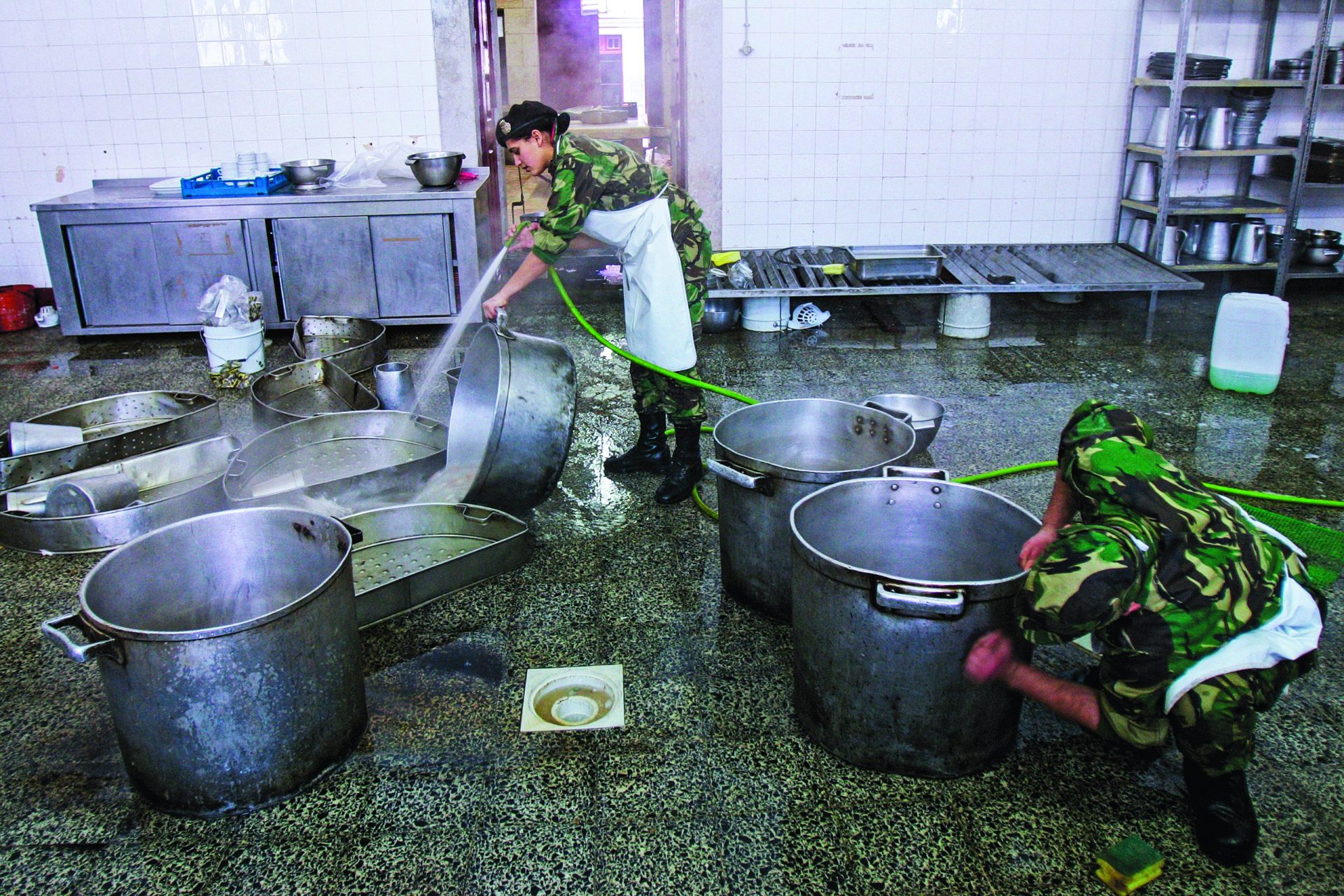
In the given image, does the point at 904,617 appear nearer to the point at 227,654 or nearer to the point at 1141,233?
the point at 227,654

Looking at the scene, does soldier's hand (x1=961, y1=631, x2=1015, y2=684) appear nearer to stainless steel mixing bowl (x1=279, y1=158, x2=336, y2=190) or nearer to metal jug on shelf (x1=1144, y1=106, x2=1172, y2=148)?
stainless steel mixing bowl (x1=279, y1=158, x2=336, y2=190)

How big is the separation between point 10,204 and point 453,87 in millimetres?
3294

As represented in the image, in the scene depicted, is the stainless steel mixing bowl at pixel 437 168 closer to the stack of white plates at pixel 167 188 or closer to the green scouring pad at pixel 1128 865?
the stack of white plates at pixel 167 188

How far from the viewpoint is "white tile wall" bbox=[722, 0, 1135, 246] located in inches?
268

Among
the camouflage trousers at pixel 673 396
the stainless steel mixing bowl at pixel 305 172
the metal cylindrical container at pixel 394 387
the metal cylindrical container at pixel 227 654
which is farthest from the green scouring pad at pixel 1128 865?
the stainless steel mixing bowl at pixel 305 172

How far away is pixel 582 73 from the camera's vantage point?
13797 millimetres

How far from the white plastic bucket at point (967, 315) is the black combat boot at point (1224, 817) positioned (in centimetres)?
445

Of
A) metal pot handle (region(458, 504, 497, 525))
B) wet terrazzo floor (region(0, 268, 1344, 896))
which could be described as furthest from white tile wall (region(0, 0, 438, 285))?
metal pot handle (region(458, 504, 497, 525))

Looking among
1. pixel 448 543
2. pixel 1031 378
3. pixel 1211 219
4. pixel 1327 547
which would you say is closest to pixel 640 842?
pixel 448 543

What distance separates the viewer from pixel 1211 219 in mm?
6934

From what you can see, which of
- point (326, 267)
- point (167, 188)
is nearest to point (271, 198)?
point (326, 267)

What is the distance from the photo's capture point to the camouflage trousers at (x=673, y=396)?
4.07 m

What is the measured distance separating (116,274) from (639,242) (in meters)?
4.15

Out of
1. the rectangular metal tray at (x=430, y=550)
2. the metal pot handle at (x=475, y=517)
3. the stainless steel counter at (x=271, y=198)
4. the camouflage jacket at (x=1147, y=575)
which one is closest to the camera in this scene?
the camouflage jacket at (x=1147, y=575)
